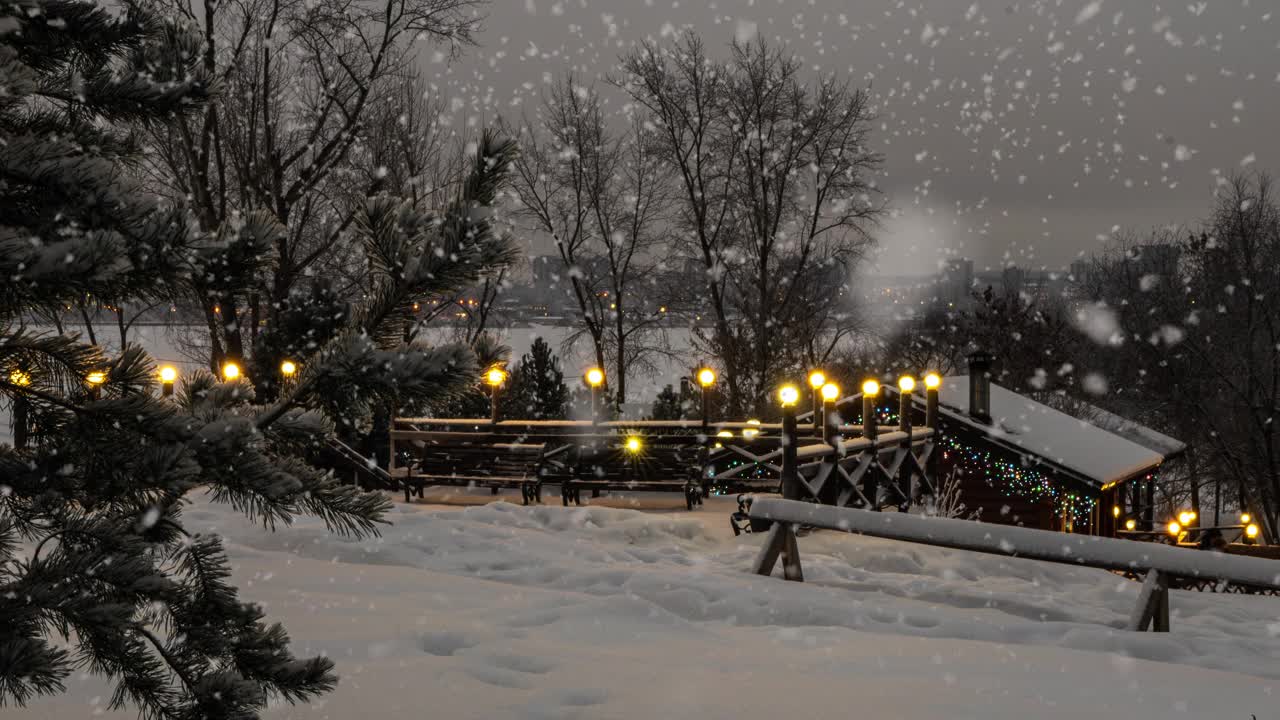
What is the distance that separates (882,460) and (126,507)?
613 inches

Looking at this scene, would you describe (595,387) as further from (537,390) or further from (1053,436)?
(537,390)

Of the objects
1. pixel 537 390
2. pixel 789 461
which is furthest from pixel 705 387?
pixel 537 390

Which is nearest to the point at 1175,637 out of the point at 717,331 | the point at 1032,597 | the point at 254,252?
the point at 1032,597

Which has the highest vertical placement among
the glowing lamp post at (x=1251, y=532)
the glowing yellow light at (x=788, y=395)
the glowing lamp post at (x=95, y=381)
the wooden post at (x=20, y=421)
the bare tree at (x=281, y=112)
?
the bare tree at (x=281, y=112)

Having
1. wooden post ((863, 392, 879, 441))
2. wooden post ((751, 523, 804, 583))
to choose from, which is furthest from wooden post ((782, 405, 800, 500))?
wooden post ((751, 523, 804, 583))

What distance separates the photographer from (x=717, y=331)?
35.7 meters

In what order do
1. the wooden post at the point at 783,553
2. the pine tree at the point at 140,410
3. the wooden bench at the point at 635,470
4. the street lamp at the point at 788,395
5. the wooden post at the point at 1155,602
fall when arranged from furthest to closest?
1. the wooden bench at the point at 635,470
2. the street lamp at the point at 788,395
3. the wooden post at the point at 783,553
4. the wooden post at the point at 1155,602
5. the pine tree at the point at 140,410

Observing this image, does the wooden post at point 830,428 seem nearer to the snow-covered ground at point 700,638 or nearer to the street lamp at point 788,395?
the street lamp at point 788,395

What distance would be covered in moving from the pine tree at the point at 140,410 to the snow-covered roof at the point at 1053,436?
62.1 feet

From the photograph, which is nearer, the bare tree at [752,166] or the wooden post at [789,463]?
the wooden post at [789,463]

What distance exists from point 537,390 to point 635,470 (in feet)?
41.5

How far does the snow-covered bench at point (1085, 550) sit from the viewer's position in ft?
23.2

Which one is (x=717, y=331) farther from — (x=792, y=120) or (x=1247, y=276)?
(x=1247, y=276)

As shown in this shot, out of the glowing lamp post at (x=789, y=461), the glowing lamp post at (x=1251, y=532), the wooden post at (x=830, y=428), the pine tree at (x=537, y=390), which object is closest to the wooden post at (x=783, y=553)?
the glowing lamp post at (x=789, y=461)
